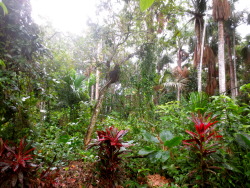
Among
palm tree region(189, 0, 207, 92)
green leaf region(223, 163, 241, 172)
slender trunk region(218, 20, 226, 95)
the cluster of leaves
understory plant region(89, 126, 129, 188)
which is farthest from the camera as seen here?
palm tree region(189, 0, 207, 92)

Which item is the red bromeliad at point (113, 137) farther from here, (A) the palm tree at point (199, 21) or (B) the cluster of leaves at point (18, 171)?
(A) the palm tree at point (199, 21)

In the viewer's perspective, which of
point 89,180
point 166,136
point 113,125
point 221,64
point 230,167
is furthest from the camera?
point 221,64

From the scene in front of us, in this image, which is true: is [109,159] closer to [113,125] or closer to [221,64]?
[113,125]

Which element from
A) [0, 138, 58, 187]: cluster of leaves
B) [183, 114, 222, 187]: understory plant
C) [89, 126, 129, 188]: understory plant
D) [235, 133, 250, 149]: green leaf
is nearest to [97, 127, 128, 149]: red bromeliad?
[89, 126, 129, 188]: understory plant

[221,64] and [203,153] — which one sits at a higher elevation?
[221,64]

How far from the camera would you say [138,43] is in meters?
5.29

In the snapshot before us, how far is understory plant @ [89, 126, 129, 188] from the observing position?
5.87ft

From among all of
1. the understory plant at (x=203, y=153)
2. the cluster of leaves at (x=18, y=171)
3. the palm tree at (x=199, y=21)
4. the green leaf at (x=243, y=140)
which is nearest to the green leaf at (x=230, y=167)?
the understory plant at (x=203, y=153)

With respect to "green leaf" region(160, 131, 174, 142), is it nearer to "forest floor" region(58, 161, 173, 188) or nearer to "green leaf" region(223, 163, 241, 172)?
"forest floor" region(58, 161, 173, 188)

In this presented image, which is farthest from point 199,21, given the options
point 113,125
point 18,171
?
point 18,171

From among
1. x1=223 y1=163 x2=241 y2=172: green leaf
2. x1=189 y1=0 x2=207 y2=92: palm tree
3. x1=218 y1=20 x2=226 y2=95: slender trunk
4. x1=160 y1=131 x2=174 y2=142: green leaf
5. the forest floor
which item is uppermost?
x1=189 y1=0 x2=207 y2=92: palm tree

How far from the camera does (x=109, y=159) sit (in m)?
1.84

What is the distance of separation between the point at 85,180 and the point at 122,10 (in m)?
4.73

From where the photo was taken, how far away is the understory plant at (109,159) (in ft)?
5.87
